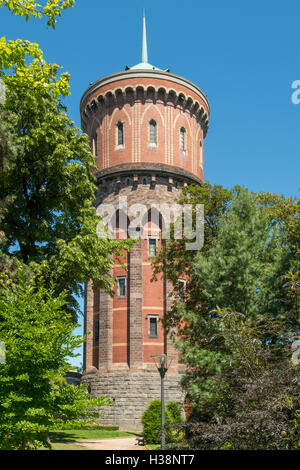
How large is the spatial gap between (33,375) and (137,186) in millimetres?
25286

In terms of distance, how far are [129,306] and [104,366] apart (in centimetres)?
427

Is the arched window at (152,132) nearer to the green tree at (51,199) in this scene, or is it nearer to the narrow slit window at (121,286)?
the narrow slit window at (121,286)

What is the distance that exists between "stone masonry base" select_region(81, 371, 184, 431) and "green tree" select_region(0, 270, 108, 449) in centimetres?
2039

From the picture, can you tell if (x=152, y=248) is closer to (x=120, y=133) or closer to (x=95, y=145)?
(x=120, y=133)

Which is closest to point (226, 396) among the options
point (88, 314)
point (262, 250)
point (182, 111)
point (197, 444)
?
point (197, 444)

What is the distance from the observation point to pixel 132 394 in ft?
108

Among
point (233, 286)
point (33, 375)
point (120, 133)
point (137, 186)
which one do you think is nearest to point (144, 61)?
point (120, 133)

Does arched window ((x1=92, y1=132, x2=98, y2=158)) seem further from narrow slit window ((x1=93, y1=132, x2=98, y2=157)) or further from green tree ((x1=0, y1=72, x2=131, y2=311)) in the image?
green tree ((x1=0, y1=72, x2=131, y2=311))

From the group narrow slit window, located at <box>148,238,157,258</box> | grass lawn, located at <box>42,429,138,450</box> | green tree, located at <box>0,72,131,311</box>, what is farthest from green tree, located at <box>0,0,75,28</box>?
narrow slit window, located at <box>148,238,157,258</box>

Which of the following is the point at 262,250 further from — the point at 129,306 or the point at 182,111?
the point at 182,111

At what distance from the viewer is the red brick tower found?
33.4m

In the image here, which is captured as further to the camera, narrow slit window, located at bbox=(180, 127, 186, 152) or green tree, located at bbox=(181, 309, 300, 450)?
narrow slit window, located at bbox=(180, 127, 186, 152)

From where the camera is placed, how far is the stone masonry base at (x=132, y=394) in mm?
32469

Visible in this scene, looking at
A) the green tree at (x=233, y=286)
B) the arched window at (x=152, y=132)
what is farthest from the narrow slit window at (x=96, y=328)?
the green tree at (x=233, y=286)
